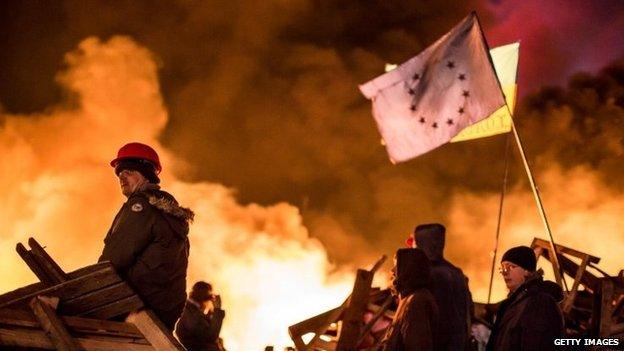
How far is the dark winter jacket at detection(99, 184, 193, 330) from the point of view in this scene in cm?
389

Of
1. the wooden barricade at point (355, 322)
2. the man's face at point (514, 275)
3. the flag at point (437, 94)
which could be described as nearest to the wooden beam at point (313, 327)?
the wooden barricade at point (355, 322)

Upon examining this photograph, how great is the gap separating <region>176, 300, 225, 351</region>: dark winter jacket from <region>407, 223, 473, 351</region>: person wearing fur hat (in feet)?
9.01

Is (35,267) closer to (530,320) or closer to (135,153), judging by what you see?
(135,153)

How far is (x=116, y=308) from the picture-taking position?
3.64 m

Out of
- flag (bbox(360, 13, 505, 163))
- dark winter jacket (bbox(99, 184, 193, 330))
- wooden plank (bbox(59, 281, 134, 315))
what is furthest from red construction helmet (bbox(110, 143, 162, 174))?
flag (bbox(360, 13, 505, 163))

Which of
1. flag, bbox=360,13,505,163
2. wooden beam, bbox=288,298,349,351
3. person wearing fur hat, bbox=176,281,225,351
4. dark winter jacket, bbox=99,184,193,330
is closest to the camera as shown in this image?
dark winter jacket, bbox=99,184,193,330

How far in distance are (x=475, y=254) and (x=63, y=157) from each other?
9502mm

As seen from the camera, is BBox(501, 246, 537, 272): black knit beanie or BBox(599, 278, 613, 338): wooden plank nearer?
BBox(501, 246, 537, 272): black knit beanie

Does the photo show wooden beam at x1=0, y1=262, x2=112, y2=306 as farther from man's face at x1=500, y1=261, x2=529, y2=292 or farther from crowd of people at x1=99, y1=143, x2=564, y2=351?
man's face at x1=500, y1=261, x2=529, y2=292

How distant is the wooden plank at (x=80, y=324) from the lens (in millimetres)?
3161

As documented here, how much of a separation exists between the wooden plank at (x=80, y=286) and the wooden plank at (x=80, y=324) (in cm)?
9

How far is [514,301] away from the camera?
4.62m

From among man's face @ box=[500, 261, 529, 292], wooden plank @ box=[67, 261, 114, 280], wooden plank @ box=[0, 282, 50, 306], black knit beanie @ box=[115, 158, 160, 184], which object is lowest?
wooden plank @ box=[0, 282, 50, 306]

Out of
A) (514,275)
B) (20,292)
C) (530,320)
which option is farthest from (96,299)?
(514,275)
